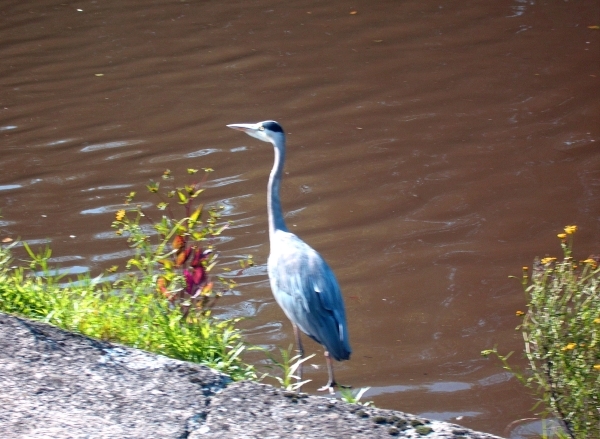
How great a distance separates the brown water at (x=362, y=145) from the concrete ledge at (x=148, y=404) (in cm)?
167

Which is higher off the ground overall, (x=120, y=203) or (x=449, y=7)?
(x=449, y=7)

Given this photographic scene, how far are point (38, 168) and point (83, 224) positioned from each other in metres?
1.21

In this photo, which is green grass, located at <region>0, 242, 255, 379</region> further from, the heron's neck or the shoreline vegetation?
the heron's neck

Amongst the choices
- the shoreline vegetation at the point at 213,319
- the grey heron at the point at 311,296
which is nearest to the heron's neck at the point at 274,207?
the grey heron at the point at 311,296

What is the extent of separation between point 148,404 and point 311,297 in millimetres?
1339

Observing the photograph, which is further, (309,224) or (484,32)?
(484,32)

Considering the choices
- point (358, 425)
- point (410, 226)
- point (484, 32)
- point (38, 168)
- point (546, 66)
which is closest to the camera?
point (358, 425)

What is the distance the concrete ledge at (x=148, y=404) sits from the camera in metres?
2.70

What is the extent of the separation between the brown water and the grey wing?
65 centimetres

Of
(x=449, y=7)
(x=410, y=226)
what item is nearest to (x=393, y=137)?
(x=410, y=226)

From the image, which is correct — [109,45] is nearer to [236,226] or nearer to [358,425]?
[236,226]

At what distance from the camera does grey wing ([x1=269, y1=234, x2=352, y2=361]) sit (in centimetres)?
401

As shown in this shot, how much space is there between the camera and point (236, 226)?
6168mm

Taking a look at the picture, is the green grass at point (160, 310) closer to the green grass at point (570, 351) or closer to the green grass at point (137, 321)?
the green grass at point (137, 321)
